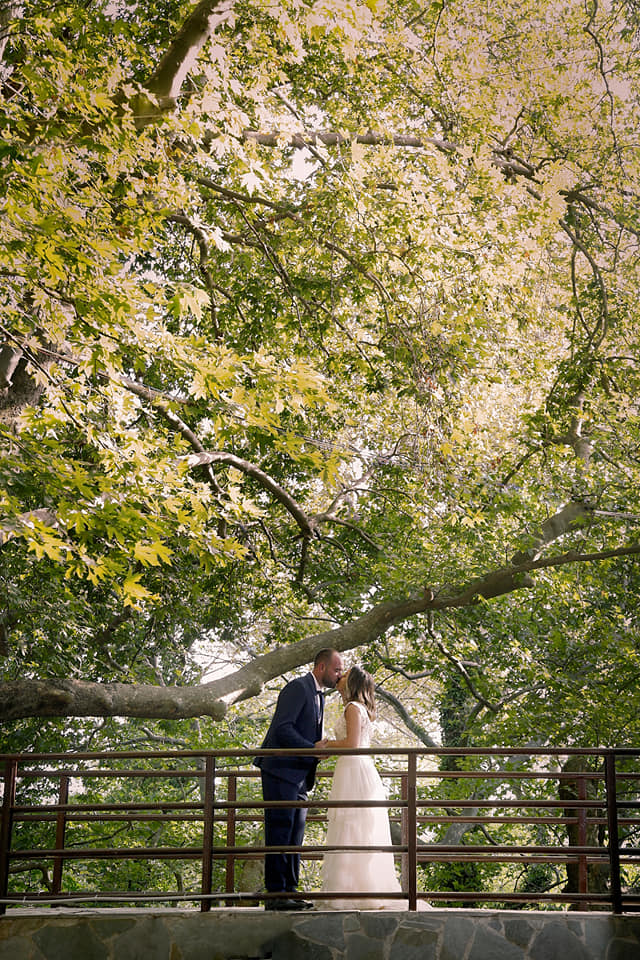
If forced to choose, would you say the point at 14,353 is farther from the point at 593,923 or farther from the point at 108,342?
the point at 593,923

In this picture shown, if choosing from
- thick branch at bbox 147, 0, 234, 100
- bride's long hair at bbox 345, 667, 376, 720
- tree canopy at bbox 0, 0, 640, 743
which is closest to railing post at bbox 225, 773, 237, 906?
bride's long hair at bbox 345, 667, 376, 720

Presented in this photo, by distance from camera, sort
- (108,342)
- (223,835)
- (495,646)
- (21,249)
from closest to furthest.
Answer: (21,249) < (108,342) < (495,646) < (223,835)

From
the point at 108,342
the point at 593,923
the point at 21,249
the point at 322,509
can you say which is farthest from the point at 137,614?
the point at 593,923

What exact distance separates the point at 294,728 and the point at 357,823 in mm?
881

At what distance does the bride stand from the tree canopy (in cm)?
206

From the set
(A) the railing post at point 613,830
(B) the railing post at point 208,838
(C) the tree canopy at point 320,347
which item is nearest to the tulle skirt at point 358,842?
(B) the railing post at point 208,838

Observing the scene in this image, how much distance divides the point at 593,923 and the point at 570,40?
422 inches

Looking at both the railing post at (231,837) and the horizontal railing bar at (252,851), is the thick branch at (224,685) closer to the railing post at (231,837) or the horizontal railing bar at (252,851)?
the railing post at (231,837)

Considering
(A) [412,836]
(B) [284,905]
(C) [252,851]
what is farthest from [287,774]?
(A) [412,836]

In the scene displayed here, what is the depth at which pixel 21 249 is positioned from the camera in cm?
746

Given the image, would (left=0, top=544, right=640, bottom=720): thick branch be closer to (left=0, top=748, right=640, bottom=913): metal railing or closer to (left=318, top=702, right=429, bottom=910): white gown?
(left=0, top=748, right=640, bottom=913): metal railing

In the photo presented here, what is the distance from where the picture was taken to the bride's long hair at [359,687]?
290 inches

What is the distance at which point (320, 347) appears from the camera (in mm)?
12352

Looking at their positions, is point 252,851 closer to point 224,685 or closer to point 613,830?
point 613,830
